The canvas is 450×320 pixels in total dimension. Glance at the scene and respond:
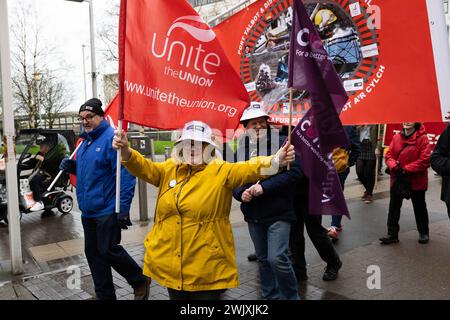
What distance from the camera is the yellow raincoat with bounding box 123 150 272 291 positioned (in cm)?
294

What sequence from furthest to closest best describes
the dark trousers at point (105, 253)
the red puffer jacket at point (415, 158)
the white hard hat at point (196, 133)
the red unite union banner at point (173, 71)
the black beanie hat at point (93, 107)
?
the red puffer jacket at point (415, 158) → the black beanie hat at point (93, 107) → the dark trousers at point (105, 253) → the red unite union banner at point (173, 71) → the white hard hat at point (196, 133)

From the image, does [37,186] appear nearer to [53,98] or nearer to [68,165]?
[68,165]

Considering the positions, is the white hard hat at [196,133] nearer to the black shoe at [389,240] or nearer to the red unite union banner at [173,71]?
the red unite union banner at [173,71]

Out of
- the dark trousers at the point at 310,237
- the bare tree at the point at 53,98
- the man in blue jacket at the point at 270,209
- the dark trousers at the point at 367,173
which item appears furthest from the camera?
the bare tree at the point at 53,98

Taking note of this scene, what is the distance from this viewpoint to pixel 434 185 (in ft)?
37.7

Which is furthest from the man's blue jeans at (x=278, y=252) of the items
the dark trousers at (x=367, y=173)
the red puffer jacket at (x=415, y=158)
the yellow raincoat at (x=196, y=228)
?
the dark trousers at (x=367, y=173)

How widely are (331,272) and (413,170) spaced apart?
7.03ft

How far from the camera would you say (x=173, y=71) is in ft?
11.5

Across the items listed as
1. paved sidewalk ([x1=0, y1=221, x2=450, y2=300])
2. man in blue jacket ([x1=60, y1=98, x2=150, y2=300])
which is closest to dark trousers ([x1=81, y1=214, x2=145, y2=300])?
man in blue jacket ([x1=60, y1=98, x2=150, y2=300])

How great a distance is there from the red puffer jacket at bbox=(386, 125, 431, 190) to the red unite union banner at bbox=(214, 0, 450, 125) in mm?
2794

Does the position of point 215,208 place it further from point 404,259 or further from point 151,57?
point 404,259

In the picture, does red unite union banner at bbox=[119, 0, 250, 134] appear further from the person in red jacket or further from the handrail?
the person in red jacket

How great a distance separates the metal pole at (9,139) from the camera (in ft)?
16.4

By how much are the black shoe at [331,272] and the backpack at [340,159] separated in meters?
1.21
